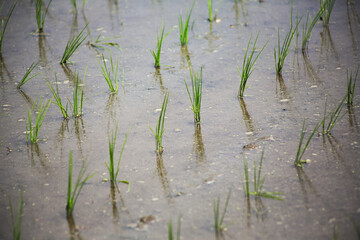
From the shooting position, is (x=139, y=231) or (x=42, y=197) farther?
(x=42, y=197)

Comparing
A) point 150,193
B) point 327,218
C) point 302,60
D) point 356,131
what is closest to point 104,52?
point 302,60

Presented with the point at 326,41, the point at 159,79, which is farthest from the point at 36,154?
the point at 326,41

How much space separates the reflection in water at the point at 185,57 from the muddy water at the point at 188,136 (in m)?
0.02

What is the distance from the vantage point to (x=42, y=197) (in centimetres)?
224

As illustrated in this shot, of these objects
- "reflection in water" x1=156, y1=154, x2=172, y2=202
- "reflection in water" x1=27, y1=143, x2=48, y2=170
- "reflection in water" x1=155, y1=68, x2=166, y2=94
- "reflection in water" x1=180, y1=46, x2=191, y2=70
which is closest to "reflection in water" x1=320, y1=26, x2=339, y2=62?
"reflection in water" x1=180, y1=46, x2=191, y2=70

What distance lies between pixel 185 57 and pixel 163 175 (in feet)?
5.78

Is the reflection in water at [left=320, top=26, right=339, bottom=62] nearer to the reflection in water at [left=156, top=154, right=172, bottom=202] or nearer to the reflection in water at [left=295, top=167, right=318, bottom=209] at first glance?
the reflection in water at [left=295, top=167, right=318, bottom=209]

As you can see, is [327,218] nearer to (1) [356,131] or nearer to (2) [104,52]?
(1) [356,131]

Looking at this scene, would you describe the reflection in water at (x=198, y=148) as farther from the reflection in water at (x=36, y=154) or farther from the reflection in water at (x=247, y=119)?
the reflection in water at (x=36, y=154)

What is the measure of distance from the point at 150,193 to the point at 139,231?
0.99ft

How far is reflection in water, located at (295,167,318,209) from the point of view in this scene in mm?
2124

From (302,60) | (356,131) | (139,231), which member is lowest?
(139,231)

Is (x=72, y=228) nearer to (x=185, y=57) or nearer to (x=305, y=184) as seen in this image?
(x=305, y=184)

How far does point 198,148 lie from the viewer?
8.57 ft
